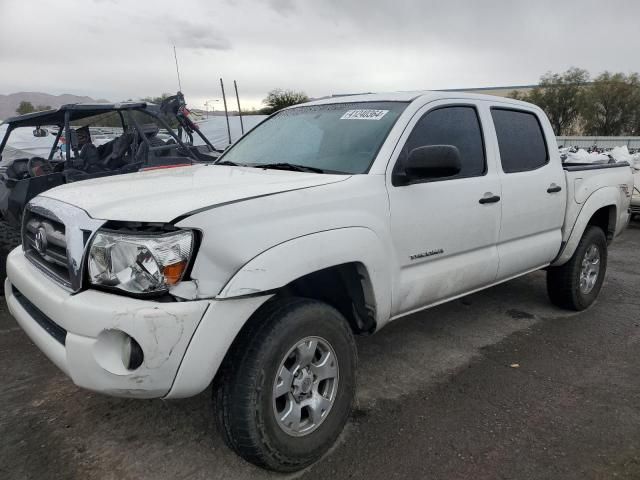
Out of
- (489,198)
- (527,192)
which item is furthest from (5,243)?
(527,192)

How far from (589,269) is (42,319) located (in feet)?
14.8

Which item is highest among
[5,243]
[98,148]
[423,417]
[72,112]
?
[72,112]

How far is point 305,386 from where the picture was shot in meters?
2.56

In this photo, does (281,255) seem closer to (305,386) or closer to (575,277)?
(305,386)

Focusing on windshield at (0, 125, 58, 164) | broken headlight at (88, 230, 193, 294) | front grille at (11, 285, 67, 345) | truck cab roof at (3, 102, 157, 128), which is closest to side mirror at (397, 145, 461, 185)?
broken headlight at (88, 230, 193, 294)

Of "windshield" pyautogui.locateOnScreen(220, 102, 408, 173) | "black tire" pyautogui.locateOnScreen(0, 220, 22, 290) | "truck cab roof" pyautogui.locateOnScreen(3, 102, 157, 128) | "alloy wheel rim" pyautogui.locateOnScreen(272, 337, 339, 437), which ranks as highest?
"truck cab roof" pyautogui.locateOnScreen(3, 102, 157, 128)

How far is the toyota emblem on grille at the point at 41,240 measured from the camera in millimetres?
2643

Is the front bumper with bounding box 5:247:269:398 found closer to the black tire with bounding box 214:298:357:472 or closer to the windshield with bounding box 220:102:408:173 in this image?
the black tire with bounding box 214:298:357:472

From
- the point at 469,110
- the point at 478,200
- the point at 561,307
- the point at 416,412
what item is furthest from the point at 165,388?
the point at 561,307

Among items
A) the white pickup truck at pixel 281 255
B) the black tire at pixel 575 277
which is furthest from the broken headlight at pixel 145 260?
the black tire at pixel 575 277

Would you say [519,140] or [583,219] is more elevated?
[519,140]

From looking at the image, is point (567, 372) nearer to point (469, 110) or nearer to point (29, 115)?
point (469, 110)

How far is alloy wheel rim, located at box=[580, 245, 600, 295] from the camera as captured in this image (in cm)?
477

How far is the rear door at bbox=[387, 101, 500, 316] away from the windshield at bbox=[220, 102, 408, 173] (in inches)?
6.9
